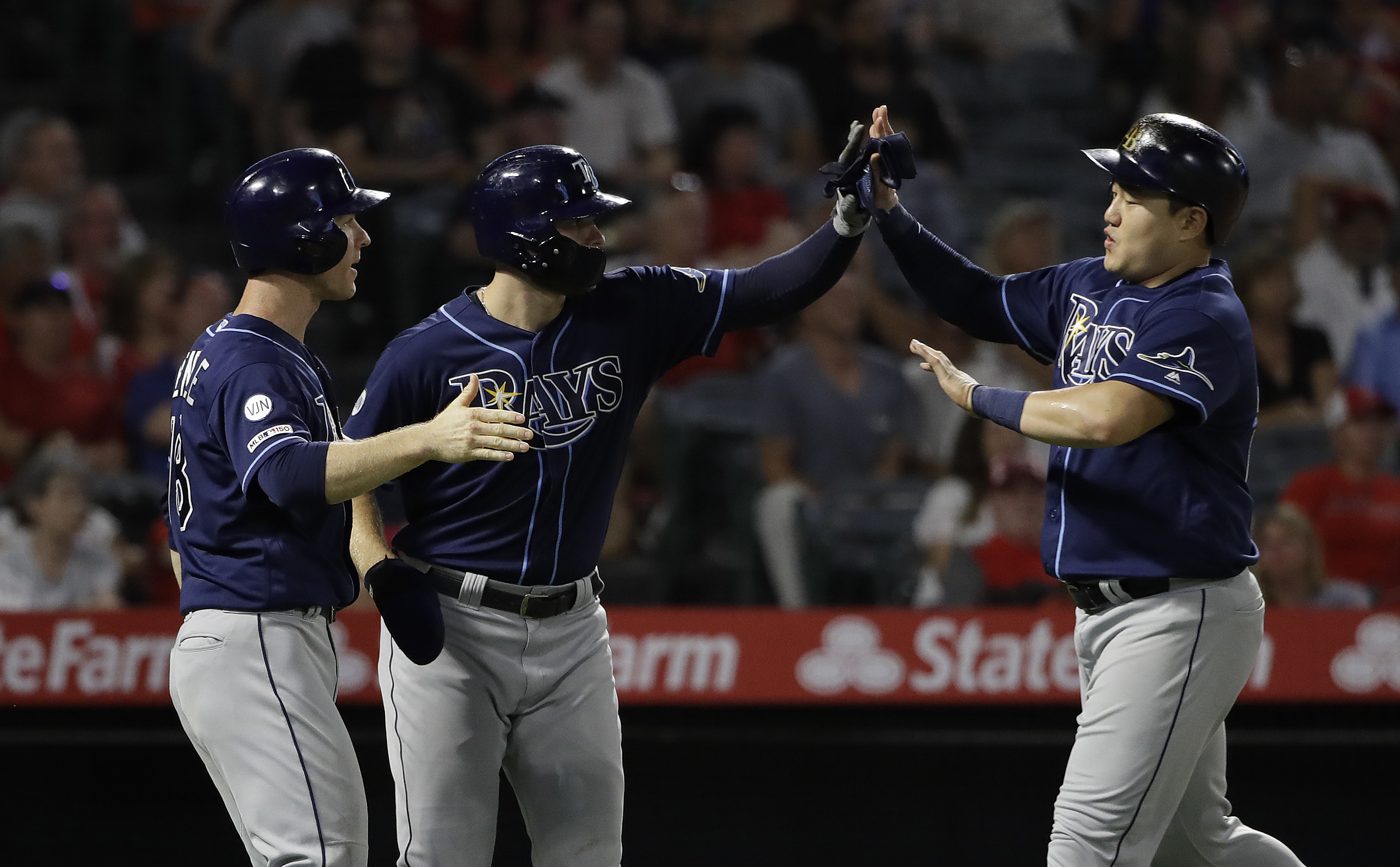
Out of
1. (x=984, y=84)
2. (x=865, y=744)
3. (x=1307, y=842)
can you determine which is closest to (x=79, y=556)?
(x=865, y=744)

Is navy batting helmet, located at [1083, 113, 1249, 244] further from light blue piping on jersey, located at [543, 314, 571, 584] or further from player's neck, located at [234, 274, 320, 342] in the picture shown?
player's neck, located at [234, 274, 320, 342]

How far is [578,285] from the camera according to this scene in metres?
3.07

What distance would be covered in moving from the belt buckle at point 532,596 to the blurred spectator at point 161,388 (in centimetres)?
346

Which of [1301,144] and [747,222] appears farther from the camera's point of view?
[1301,144]

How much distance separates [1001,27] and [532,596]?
6505 mm

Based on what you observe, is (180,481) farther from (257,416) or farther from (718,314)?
(718,314)

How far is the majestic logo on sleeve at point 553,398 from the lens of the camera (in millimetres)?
3035

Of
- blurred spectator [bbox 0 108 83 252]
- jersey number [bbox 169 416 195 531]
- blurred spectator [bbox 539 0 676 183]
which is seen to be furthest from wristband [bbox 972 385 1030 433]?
blurred spectator [bbox 0 108 83 252]


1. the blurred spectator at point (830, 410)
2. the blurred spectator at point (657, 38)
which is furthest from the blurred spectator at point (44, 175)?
the blurred spectator at point (830, 410)

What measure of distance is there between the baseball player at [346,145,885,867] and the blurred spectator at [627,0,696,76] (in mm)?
5011

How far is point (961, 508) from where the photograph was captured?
19.0 feet

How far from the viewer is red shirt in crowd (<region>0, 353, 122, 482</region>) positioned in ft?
20.3

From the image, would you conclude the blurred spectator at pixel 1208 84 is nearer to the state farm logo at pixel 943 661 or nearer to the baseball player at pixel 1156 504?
the state farm logo at pixel 943 661

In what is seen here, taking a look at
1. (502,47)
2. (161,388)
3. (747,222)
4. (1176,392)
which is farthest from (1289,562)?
(502,47)
